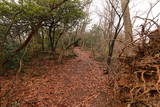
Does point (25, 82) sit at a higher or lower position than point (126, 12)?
lower

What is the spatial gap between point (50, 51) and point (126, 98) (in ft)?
25.3

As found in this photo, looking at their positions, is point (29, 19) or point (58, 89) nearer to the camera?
point (58, 89)

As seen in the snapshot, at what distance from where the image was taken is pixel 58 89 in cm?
579

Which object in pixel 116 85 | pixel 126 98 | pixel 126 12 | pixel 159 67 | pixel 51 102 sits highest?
pixel 126 12

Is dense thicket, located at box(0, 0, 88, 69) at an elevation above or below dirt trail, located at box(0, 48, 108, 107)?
above

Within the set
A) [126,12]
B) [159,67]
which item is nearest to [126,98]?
[159,67]

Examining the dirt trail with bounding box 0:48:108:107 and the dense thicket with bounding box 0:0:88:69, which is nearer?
the dirt trail with bounding box 0:48:108:107

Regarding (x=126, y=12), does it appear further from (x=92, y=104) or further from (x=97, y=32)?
(x=97, y=32)

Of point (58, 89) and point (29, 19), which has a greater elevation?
point (29, 19)

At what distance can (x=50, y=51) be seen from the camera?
33.0 feet

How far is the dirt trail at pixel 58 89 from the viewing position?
15.3 ft

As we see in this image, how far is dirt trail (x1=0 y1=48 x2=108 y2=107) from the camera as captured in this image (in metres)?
4.68

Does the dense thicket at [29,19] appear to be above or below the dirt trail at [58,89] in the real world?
above

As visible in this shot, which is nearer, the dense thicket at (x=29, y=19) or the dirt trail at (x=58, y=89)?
the dirt trail at (x=58, y=89)
